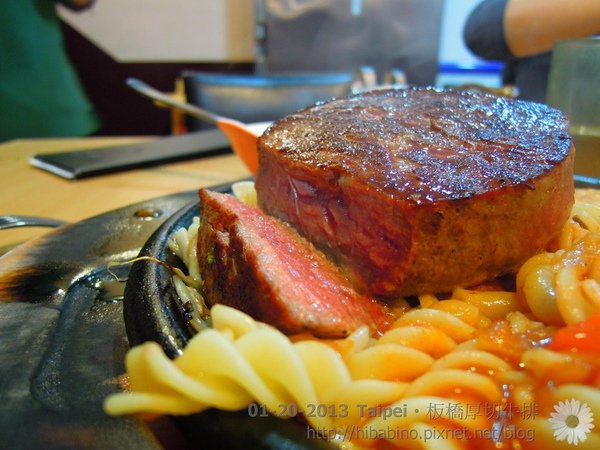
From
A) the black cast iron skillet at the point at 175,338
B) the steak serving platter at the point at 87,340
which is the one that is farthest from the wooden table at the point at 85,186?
the black cast iron skillet at the point at 175,338

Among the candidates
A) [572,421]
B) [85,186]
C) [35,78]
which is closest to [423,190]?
[572,421]

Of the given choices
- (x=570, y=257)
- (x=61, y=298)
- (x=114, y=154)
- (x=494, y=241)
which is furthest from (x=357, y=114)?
(x=114, y=154)

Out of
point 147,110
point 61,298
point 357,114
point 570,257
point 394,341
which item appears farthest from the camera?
point 147,110

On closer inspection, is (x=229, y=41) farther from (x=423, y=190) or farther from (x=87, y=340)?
(x=423, y=190)

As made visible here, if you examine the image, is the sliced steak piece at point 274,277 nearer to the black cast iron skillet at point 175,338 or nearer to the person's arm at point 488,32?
the black cast iron skillet at point 175,338

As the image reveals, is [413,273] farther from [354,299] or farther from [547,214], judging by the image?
[547,214]

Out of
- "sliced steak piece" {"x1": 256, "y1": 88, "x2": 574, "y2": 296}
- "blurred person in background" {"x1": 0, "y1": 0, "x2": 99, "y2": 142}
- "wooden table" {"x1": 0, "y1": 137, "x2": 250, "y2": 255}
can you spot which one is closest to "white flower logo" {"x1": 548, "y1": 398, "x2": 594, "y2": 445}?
"sliced steak piece" {"x1": 256, "y1": 88, "x2": 574, "y2": 296}
